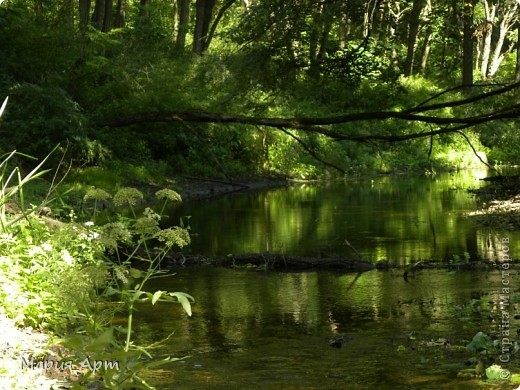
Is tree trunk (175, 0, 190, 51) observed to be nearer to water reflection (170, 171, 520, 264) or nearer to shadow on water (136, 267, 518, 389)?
water reflection (170, 171, 520, 264)

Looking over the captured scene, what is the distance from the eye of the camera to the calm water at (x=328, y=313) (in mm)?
6824

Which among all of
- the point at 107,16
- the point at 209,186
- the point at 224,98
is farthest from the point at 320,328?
the point at 107,16

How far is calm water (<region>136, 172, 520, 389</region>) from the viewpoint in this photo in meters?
6.82

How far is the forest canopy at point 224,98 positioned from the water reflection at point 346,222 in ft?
3.92

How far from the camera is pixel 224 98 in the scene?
23297 millimetres

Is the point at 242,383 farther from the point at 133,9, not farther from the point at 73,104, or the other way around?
the point at 133,9

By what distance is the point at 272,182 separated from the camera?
96.0 feet

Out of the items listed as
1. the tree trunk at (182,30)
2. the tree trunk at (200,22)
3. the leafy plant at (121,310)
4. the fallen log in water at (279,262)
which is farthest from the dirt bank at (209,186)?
the leafy plant at (121,310)

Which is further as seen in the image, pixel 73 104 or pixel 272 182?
pixel 272 182

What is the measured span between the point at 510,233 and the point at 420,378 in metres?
9.34

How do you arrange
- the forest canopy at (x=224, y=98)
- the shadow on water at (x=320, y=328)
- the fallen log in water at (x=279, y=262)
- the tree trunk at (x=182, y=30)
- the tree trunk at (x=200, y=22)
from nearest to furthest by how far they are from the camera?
the shadow on water at (x=320, y=328) < the fallen log in water at (x=279, y=262) < the forest canopy at (x=224, y=98) < the tree trunk at (x=200, y=22) < the tree trunk at (x=182, y=30)

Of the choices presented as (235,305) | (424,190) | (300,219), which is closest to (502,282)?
(235,305)

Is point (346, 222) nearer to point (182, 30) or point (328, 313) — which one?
point (328, 313)

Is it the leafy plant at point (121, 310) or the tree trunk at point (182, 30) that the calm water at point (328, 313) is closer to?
the leafy plant at point (121, 310)
